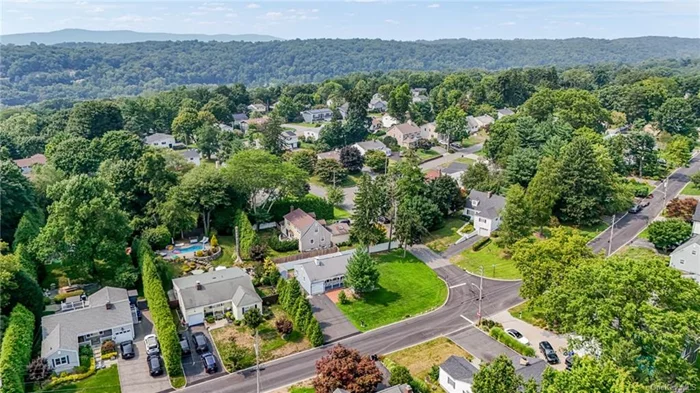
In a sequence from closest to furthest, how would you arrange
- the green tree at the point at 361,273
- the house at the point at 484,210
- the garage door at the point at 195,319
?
the garage door at the point at 195,319, the green tree at the point at 361,273, the house at the point at 484,210

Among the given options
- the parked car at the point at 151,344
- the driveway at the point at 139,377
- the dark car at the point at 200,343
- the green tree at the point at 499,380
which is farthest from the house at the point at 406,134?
the green tree at the point at 499,380

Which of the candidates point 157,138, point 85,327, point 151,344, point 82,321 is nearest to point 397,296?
point 151,344

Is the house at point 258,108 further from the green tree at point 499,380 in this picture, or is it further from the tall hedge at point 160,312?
the green tree at point 499,380

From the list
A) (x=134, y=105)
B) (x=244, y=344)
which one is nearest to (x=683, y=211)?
(x=244, y=344)

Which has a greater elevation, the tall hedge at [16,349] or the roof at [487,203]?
the roof at [487,203]

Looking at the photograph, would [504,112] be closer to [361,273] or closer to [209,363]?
[361,273]

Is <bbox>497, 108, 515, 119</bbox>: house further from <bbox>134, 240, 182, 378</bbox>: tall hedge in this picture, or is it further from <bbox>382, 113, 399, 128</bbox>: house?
<bbox>134, 240, 182, 378</bbox>: tall hedge
